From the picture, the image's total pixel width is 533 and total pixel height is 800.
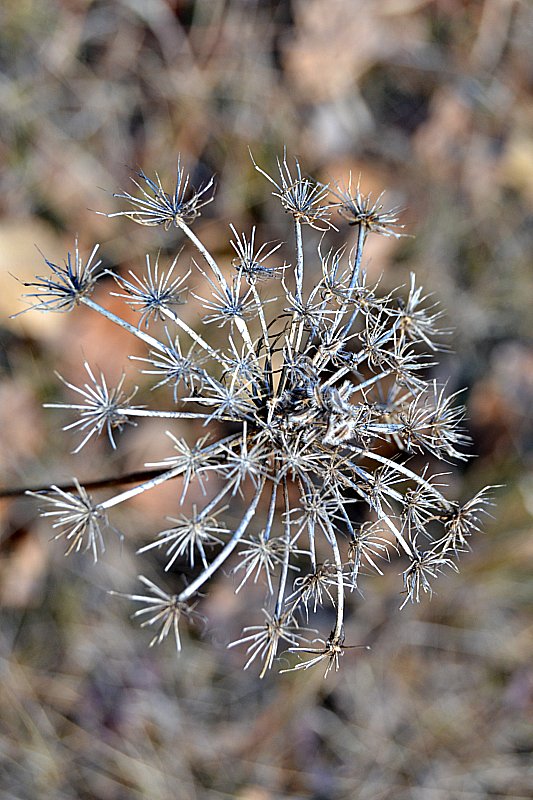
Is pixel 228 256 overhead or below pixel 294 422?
below

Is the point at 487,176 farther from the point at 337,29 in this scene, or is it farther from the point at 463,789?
the point at 463,789

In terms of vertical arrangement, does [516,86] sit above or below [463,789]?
above

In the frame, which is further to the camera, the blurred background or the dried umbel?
the blurred background

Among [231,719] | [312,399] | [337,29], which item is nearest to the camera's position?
[312,399]

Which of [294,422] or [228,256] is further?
[228,256]

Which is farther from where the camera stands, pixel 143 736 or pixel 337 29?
pixel 337 29

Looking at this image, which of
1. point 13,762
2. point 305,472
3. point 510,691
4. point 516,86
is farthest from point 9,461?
point 516,86

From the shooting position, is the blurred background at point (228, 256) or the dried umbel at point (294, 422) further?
the blurred background at point (228, 256)

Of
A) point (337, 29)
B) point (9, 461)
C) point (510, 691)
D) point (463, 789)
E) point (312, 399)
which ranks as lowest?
point (463, 789)
